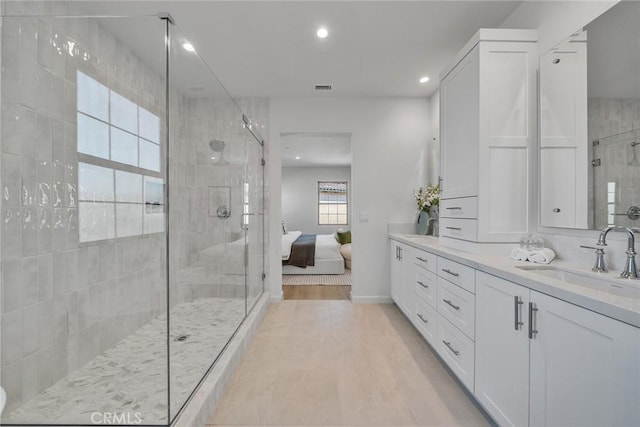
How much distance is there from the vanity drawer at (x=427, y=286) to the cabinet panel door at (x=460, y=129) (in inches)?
25.3

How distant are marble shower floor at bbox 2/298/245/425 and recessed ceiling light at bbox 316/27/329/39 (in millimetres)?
2253

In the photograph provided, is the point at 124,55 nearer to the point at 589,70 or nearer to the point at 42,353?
the point at 42,353

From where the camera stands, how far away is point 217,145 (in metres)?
2.45

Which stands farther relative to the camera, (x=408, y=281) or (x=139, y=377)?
(x=408, y=281)

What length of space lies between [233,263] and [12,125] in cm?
169

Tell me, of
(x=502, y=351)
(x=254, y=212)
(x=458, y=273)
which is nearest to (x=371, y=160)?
(x=254, y=212)

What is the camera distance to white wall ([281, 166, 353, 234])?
8.48 meters

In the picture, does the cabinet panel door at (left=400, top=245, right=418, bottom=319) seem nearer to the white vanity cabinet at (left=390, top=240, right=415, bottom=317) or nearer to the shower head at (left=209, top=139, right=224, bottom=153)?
Result: the white vanity cabinet at (left=390, top=240, right=415, bottom=317)

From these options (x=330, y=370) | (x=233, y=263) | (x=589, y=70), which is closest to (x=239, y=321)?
(x=233, y=263)

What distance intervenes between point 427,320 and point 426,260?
0.46m

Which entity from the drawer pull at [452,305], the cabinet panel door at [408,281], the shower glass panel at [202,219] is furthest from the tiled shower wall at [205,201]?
the drawer pull at [452,305]

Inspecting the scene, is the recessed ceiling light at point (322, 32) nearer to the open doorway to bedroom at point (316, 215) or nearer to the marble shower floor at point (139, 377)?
the open doorway to bedroom at point (316, 215)

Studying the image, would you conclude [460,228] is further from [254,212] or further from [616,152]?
→ [254,212]

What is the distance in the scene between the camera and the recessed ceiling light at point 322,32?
7.55 ft
